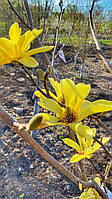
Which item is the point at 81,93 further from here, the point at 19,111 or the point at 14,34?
the point at 19,111

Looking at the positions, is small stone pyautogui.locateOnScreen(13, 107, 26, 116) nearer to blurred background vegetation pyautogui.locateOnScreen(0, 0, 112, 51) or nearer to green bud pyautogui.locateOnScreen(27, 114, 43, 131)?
blurred background vegetation pyautogui.locateOnScreen(0, 0, 112, 51)

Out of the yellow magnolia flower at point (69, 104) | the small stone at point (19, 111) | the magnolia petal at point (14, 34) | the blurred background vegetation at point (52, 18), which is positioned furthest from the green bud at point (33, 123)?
the small stone at point (19, 111)

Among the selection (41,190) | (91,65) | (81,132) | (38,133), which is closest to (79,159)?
(81,132)

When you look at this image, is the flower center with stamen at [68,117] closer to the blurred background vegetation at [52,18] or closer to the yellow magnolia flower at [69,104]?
the yellow magnolia flower at [69,104]

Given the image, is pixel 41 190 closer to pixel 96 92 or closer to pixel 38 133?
pixel 38 133

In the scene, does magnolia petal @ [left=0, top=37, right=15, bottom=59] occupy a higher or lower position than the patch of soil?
higher

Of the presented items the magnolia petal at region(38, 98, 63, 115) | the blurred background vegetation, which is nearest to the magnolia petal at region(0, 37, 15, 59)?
the magnolia petal at region(38, 98, 63, 115)
